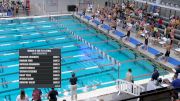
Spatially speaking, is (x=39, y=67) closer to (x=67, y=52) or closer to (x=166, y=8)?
(x=67, y=52)

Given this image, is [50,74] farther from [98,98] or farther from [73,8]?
[73,8]

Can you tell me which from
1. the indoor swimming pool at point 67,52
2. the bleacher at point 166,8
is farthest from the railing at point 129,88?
the bleacher at point 166,8

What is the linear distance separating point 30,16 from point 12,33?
4.54m

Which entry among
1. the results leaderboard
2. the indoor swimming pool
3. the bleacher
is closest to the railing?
the indoor swimming pool

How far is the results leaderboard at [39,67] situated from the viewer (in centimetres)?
727

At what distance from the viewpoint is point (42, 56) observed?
23.8ft

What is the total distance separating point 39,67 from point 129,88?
4128 mm

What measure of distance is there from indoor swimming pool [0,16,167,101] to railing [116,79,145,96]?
2.28 metres

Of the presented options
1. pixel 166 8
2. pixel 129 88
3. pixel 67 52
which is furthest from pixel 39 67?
pixel 166 8

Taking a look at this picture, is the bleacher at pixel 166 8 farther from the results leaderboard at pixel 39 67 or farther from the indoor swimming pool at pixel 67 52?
the results leaderboard at pixel 39 67

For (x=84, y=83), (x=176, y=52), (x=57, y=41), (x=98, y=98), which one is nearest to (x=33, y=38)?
(x=57, y=41)

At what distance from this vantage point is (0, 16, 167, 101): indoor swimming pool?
1398cm

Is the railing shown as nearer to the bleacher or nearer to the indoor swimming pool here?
the indoor swimming pool

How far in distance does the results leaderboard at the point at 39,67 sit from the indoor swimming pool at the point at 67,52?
4.17 metres
